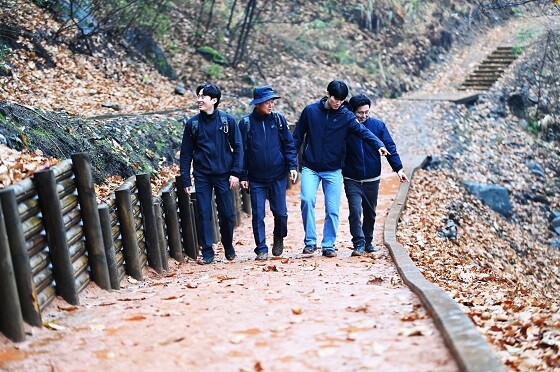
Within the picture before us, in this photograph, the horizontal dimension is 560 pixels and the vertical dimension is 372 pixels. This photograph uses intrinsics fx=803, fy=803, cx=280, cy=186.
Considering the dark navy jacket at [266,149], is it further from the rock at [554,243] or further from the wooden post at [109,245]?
the rock at [554,243]

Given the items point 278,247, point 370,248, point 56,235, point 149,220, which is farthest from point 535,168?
point 56,235

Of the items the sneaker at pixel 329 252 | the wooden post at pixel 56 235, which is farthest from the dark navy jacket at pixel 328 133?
the wooden post at pixel 56 235

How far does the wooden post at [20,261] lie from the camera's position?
5637 mm

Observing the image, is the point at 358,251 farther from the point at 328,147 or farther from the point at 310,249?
the point at 328,147

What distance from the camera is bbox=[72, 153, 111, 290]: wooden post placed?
723cm

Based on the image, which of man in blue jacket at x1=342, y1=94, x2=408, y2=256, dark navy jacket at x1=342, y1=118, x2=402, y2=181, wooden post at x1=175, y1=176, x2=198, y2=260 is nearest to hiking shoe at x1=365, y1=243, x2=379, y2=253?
man in blue jacket at x1=342, y1=94, x2=408, y2=256

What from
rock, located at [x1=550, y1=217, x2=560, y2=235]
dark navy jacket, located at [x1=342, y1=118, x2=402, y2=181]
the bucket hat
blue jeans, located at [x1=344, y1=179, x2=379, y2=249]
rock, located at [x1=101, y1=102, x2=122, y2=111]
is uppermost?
the bucket hat

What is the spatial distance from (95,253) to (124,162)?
4.41m

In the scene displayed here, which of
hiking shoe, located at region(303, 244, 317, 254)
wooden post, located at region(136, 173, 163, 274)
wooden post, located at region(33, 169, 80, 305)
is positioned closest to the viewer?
wooden post, located at region(33, 169, 80, 305)

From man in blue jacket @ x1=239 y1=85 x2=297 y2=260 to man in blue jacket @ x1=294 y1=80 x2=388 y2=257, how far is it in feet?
0.63

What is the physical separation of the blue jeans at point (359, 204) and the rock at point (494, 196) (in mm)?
9558

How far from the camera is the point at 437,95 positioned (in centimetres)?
2797

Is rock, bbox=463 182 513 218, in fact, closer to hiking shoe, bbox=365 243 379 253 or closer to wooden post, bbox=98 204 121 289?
hiking shoe, bbox=365 243 379 253

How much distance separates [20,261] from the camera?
18.8 feet
